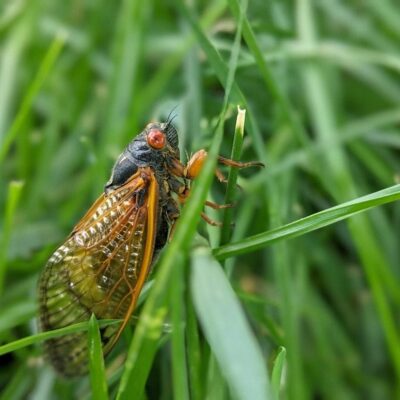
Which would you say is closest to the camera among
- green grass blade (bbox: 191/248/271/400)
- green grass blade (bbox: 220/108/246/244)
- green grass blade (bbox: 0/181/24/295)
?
green grass blade (bbox: 191/248/271/400)

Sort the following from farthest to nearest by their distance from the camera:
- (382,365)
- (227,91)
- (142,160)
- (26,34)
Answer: (26,34)
(382,365)
(142,160)
(227,91)

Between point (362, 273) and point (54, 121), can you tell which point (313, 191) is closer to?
point (362, 273)

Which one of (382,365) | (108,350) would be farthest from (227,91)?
(382,365)

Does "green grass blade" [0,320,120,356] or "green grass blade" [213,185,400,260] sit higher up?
"green grass blade" [213,185,400,260]

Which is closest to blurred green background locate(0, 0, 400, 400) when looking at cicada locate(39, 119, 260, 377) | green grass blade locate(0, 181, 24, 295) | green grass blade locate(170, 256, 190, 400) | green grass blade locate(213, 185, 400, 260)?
green grass blade locate(0, 181, 24, 295)

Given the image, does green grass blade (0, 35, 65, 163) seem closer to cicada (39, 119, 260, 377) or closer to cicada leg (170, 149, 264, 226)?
cicada (39, 119, 260, 377)

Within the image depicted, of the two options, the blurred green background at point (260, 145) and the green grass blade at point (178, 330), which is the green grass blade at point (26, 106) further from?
the green grass blade at point (178, 330)
